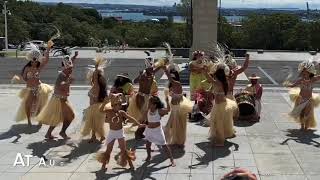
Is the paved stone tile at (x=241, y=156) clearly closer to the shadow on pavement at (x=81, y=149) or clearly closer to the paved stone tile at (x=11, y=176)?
the shadow on pavement at (x=81, y=149)

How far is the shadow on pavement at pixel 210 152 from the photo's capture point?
→ 9680mm

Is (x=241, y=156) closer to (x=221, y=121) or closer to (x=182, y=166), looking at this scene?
(x=221, y=121)

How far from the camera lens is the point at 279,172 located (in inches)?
355

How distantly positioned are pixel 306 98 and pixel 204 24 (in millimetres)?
12642

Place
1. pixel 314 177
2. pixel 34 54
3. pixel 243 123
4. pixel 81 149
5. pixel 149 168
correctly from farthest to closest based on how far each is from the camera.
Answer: pixel 243 123 < pixel 34 54 < pixel 81 149 < pixel 149 168 < pixel 314 177

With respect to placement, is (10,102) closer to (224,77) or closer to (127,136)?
(127,136)

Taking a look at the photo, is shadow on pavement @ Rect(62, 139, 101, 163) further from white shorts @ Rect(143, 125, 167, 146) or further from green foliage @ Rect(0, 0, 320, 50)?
green foliage @ Rect(0, 0, 320, 50)

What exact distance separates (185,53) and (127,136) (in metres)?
26.1

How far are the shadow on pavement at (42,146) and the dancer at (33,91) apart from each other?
155 cm

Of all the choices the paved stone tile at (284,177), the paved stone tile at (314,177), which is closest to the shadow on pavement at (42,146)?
the paved stone tile at (284,177)

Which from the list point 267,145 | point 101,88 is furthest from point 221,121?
point 101,88

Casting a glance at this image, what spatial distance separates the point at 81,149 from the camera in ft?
34.6

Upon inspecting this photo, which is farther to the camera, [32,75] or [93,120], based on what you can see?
[32,75]

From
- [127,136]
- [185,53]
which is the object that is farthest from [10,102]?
[185,53]
